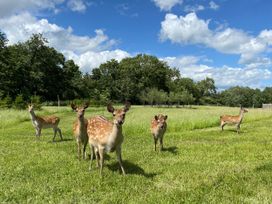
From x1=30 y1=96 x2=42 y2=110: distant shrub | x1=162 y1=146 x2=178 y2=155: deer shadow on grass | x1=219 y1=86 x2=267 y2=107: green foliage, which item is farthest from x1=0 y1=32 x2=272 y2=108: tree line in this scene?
x1=162 y1=146 x2=178 y2=155: deer shadow on grass

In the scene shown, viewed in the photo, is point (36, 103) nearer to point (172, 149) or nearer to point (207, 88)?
point (172, 149)

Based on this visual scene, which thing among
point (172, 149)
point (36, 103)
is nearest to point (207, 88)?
point (36, 103)

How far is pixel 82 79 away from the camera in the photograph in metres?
103

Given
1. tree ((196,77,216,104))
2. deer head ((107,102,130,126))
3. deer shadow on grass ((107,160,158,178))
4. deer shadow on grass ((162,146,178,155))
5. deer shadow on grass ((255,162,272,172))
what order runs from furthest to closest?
tree ((196,77,216,104)) → deer shadow on grass ((162,146,178,155)) → deer shadow on grass ((255,162,272,172)) → deer shadow on grass ((107,160,158,178)) → deer head ((107,102,130,126))

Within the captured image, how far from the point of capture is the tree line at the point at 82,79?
77.9 meters

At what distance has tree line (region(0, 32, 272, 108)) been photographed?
7794 cm

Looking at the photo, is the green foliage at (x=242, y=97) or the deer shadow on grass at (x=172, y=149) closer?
the deer shadow on grass at (x=172, y=149)

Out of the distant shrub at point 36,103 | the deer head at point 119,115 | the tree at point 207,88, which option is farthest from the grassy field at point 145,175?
the tree at point 207,88

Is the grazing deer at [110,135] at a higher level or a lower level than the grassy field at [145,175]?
higher

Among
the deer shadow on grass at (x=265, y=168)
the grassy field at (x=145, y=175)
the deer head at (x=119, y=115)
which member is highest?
the deer head at (x=119, y=115)

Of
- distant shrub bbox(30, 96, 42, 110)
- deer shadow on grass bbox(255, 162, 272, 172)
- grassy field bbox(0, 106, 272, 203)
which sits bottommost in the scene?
grassy field bbox(0, 106, 272, 203)

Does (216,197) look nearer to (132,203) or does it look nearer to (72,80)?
(132,203)

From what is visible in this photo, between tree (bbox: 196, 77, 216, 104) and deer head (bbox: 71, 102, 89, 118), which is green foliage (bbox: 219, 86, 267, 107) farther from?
deer head (bbox: 71, 102, 89, 118)

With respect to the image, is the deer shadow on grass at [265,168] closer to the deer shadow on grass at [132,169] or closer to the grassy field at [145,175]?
the grassy field at [145,175]
